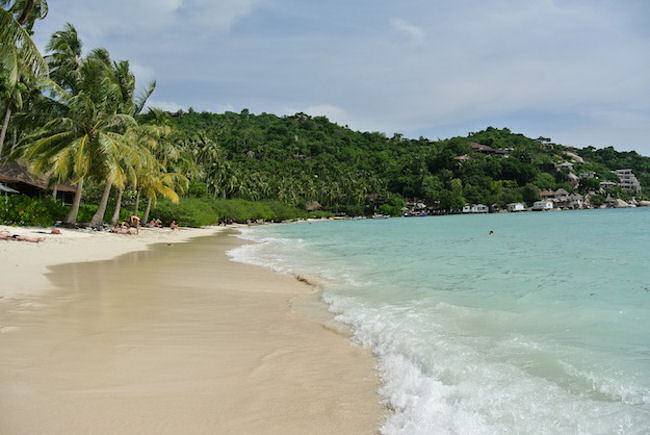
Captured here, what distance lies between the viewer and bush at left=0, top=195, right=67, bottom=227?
64.6 feet

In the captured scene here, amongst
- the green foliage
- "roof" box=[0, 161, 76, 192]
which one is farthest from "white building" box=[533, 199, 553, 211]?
"roof" box=[0, 161, 76, 192]

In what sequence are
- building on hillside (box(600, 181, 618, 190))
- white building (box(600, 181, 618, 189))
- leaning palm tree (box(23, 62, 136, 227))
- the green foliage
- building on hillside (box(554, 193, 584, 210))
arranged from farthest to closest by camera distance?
white building (box(600, 181, 618, 189)) → building on hillside (box(600, 181, 618, 190)) → building on hillside (box(554, 193, 584, 210)) → the green foliage → leaning palm tree (box(23, 62, 136, 227))

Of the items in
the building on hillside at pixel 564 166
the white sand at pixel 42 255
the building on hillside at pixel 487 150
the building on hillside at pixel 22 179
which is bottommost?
the white sand at pixel 42 255

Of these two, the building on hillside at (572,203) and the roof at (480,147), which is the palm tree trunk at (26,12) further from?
the roof at (480,147)

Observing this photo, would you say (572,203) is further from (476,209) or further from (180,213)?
(180,213)

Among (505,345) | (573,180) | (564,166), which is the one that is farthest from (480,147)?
(505,345)

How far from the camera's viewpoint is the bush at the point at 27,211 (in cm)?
1970

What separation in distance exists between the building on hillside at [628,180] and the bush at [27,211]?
145m

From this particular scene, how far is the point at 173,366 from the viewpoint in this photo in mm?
3793

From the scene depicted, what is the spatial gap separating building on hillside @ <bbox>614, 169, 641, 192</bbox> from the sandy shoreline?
492 ft

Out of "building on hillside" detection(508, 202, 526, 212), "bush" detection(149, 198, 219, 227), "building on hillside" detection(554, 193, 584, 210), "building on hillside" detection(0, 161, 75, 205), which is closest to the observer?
"building on hillside" detection(0, 161, 75, 205)

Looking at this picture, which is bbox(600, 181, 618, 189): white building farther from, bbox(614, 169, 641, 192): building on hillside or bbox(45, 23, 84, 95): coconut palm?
bbox(45, 23, 84, 95): coconut palm

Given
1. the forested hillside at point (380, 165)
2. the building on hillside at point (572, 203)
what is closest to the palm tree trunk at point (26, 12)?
the forested hillside at point (380, 165)

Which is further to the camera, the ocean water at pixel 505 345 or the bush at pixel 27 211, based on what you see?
the bush at pixel 27 211
